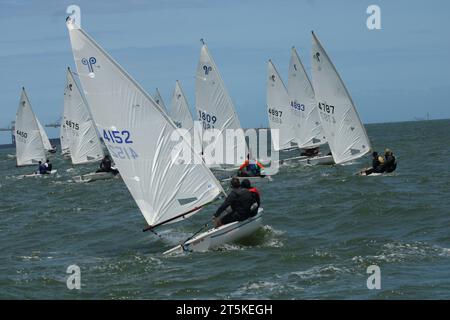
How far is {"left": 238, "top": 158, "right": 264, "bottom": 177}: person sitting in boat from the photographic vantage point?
29750 mm

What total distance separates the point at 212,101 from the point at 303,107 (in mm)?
10261

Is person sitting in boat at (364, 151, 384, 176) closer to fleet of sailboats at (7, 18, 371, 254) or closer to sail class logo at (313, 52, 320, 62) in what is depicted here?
fleet of sailboats at (7, 18, 371, 254)

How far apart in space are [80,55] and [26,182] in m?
26.5

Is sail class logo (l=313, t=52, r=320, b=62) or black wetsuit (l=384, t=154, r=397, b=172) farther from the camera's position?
sail class logo (l=313, t=52, r=320, b=62)

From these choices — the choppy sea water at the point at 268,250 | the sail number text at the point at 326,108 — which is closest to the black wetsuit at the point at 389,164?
the choppy sea water at the point at 268,250

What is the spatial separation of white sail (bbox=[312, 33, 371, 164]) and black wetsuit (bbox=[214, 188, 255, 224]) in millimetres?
16251

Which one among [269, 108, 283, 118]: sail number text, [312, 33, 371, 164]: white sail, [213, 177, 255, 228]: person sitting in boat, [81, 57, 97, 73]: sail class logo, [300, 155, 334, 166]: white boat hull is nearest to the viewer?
[81, 57, 97, 73]: sail class logo

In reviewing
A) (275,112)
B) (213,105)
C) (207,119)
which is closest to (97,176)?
(207,119)

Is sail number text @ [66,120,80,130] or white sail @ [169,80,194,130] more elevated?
white sail @ [169,80,194,130]

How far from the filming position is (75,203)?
92.1 feet

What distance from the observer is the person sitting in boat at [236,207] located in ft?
53.1

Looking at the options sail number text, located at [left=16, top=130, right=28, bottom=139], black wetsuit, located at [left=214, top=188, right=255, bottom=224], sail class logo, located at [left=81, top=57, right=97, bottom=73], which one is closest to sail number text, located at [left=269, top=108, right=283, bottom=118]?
sail number text, located at [left=16, top=130, right=28, bottom=139]
